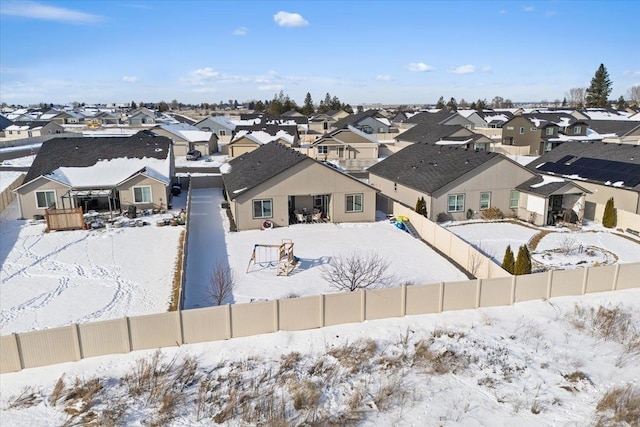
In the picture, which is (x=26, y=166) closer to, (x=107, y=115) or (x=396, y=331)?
(x=396, y=331)

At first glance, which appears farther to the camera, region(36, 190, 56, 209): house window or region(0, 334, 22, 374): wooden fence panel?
Result: region(36, 190, 56, 209): house window

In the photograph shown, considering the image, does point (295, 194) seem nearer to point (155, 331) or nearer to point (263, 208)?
point (263, 208)

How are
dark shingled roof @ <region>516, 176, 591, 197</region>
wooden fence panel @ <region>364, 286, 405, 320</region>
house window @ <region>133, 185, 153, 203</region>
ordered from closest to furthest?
1. wooden fence panel @ <region>364, 286, 405, 320</region>
2. dark shingled roof @ <region>516, 176, 591, 197</region>
3. house window @ <region>133, 185, 153, 203</region>

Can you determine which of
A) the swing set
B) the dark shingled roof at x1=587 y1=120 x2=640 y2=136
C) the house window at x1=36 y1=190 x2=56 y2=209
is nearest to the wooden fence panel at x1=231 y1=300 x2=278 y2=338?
the swing set

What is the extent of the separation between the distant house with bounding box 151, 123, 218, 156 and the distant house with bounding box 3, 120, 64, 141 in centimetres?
3400

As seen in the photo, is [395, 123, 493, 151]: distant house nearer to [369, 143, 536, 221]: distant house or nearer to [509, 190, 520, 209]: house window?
[369, 143, 536, 221]: distant house

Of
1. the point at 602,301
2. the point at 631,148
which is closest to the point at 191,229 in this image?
the point at 602,301

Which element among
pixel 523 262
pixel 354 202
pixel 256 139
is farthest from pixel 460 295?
pixel 256 139

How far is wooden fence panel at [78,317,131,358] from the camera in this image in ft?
43.8

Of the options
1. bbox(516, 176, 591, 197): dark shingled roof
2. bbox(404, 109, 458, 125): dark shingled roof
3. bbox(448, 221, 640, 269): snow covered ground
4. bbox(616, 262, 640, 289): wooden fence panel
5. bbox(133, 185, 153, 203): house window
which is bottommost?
bbox(448, 221, 640, 269): snow covered ground

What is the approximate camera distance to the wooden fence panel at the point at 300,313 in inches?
591

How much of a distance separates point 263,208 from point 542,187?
59.9 ft

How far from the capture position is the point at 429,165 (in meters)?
35.5

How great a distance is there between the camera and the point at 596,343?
Result: 597 inches
